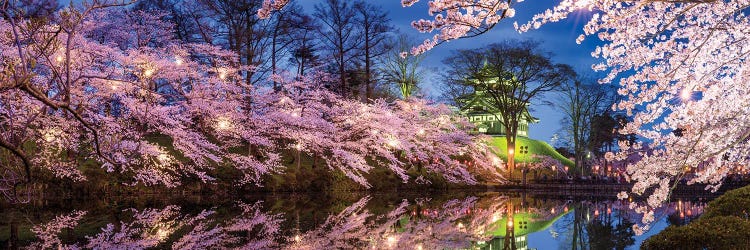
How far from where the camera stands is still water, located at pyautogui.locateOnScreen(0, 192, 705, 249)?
505 inches

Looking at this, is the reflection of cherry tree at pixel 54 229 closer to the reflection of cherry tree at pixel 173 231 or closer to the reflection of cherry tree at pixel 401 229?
the reflection of cherry tree at pixel 173 231

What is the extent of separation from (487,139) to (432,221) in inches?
953

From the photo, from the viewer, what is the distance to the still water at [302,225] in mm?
12828

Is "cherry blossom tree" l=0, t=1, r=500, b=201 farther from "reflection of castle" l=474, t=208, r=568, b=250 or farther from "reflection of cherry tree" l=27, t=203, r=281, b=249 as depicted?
"reflection of castle" l=474, t=208, r=568, b=250

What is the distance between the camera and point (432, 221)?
18.4m

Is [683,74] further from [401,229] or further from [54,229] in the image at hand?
[54,229]

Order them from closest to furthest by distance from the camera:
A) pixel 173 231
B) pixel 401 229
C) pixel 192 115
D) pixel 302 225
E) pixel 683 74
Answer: pixel 683 74, pixel 173 231, pixel 401 229, pixel 302 225, pixel 192 115

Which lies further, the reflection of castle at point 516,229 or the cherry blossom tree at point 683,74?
the reflection of castle at point 516,229

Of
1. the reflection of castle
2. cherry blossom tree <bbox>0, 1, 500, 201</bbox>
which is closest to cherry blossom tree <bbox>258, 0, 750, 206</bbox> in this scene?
the reflection of castle

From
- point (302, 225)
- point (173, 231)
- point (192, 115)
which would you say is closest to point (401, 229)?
point (302, 225)

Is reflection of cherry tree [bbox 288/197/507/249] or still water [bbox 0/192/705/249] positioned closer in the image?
still water [bbox 0/192/705/249]

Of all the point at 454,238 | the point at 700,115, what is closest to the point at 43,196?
the point at 454,238

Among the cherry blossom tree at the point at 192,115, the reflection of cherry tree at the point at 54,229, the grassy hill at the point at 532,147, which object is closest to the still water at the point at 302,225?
the reflection of cherry tree at the point at 54,229

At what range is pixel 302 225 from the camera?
1612 cm
